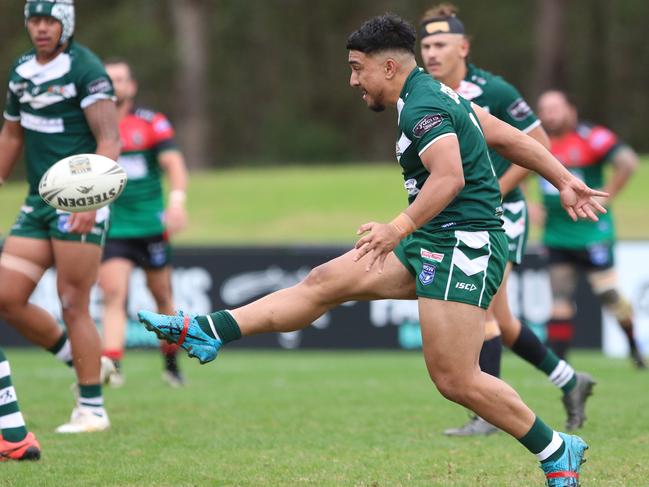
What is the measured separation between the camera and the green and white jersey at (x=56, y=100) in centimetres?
684

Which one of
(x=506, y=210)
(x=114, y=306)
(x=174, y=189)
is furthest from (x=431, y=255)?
(x=114, y=306)

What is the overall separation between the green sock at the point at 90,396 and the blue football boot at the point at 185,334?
2.01 metres

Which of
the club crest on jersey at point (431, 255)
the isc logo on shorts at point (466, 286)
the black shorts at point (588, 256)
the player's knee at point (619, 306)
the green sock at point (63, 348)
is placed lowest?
the player's knee at point (619, 306)

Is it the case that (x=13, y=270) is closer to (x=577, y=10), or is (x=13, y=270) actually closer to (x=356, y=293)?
(x=356, y=293)

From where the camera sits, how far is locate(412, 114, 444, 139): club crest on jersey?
4957 millimetres

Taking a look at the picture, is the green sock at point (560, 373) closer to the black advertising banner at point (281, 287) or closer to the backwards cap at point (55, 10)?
the backwards cap at point (55, 10)

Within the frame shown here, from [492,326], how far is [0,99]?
103 ft

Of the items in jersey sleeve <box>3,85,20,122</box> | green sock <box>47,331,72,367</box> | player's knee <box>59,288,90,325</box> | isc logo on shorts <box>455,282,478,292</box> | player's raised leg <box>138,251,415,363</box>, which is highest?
jersey sleeve <box>3,85,20,122</box>

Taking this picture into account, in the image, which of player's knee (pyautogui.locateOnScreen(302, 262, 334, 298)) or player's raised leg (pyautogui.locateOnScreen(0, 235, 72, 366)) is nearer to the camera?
player's knee (pyautogui.locateOnScreen(302, 262, 334, 298))

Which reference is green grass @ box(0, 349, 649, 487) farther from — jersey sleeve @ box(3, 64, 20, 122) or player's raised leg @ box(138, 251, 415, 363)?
jersey sleeve @ box(3, 64, 20, 122)

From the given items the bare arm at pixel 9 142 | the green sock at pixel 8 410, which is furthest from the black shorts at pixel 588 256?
the green sock at pixel 8 410

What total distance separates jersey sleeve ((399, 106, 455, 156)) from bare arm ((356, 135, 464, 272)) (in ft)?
0.10

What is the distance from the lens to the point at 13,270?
6.81m

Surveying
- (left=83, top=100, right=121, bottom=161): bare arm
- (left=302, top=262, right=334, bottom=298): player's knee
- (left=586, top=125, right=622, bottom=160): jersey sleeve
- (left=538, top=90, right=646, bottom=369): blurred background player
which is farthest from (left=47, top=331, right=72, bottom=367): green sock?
(left=586, top=125, right=622, bottom=160): jersey sleeve
